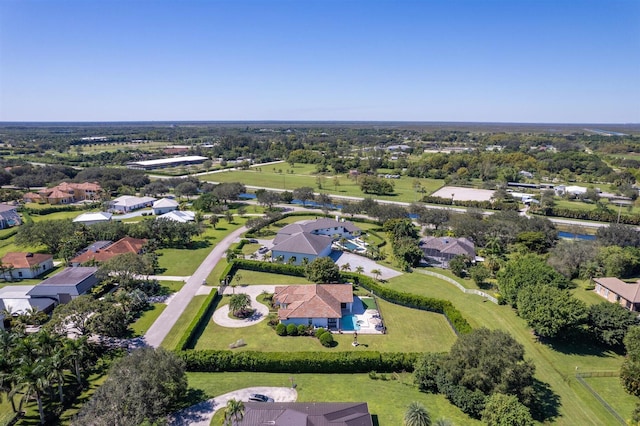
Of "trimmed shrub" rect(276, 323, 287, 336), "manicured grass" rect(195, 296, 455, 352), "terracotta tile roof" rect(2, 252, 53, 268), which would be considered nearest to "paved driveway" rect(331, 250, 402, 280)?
"manicured grass" rect(195, 296, 455, 352)

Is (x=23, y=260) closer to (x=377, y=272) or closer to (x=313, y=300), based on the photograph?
(x=313, y=300)

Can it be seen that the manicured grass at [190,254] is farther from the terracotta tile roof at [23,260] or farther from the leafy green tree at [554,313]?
the leafy green tree at [554,313]

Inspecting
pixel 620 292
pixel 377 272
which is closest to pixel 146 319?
pixel 377 272

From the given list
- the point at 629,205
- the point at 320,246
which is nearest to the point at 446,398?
the point at 320,246

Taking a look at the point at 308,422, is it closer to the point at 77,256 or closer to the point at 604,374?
the point at 604,374

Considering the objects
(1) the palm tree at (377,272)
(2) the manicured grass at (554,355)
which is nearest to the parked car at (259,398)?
(2) the manicured grass at (554,355)

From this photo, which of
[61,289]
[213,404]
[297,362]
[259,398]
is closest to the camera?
[213,404]
